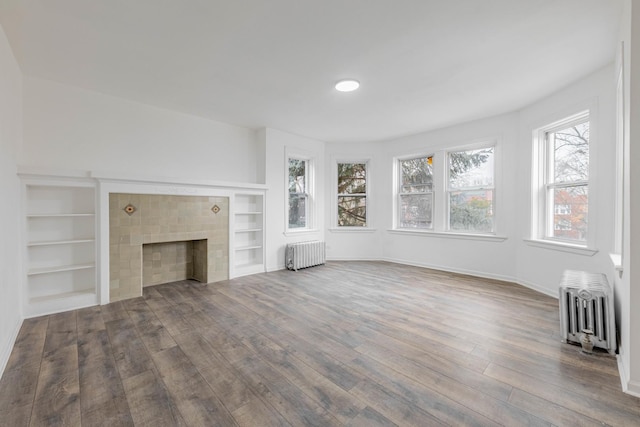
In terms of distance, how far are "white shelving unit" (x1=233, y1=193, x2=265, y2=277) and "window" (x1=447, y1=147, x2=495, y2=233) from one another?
3535mm

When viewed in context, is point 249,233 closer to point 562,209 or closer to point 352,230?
point 352,230

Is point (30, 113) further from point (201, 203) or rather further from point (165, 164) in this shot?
point (201, 203)

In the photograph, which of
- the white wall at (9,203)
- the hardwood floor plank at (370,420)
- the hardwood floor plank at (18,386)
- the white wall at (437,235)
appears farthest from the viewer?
the white wall at (437,235)

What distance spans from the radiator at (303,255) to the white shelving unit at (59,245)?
2872 mm

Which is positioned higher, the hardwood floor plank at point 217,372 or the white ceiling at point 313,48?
the white ceiling at point 313,48

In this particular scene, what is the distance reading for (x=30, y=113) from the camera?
3115mm

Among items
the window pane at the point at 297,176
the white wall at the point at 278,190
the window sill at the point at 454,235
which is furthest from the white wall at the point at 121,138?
the window sill at the point at 454,235

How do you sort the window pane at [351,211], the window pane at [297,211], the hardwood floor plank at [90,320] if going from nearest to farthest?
1. the hardwood floor plank at [90,320]
2. the window pane at [297,211]
3. the window pane at [351,211]

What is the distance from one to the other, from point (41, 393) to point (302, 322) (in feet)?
6.25

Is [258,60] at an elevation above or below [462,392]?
above

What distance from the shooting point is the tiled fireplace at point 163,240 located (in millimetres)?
3463

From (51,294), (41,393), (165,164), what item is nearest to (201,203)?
(165,164)

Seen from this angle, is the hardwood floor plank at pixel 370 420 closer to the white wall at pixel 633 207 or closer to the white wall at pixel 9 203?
the white wall at pixel 633 207

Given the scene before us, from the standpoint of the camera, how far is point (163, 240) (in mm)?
3832
